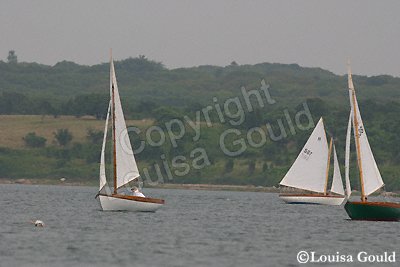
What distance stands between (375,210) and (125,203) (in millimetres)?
20058

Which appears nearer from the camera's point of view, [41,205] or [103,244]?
[103,244]

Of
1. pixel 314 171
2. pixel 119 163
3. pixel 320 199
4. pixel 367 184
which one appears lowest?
pixel 320 199

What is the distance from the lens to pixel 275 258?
201 feet

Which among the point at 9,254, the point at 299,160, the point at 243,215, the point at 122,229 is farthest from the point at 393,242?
the point at 299,160

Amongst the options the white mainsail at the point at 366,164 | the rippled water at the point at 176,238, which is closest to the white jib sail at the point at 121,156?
the rippled water at the point at 176,238

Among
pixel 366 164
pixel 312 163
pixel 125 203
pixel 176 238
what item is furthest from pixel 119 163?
pixel 312 163

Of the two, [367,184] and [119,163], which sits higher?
[119,163]

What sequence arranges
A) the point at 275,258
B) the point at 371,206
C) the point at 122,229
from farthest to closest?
the point at 371,206
the point at 122,229
the point at 275,258

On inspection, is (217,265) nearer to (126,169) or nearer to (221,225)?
(221,225)

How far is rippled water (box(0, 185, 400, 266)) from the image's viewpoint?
59.7 m

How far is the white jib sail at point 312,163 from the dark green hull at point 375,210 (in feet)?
142

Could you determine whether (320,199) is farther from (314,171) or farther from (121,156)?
(121,156)

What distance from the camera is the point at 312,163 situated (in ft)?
428

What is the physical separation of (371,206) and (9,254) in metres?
33.6
